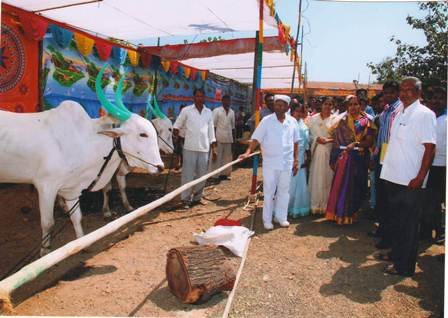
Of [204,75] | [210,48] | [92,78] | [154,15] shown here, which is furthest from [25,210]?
[204,75]

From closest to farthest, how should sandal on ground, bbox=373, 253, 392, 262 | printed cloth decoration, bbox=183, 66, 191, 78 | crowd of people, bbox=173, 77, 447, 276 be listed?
crowd of people, bbox=173, 77, 447, 276
sandal on ground, bbox=373, 253, 392, 262
printed cloth decoration, bbox=183, 66, 191, 78

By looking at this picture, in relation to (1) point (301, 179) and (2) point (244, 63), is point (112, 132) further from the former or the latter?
(2) point (244, 63)

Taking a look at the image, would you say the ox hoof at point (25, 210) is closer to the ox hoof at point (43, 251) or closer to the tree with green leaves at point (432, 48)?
the ox hoof at point (43, 251)

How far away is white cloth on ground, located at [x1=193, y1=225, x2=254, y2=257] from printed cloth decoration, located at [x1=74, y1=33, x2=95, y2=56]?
376 cm

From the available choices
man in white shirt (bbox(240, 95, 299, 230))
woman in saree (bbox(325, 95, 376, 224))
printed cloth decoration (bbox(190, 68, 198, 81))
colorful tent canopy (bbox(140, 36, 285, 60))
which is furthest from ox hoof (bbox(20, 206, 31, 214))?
printed cloth decoration (bbox(190, 68, 198, 81))

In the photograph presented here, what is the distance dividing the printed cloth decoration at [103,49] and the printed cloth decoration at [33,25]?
3.69ft

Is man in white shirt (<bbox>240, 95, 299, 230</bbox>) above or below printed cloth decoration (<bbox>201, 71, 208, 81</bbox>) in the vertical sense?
below

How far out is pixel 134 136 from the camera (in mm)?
3896

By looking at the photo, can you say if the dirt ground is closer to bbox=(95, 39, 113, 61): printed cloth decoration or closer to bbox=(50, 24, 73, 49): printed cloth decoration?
bbox=(50, 24, 73, 49): printed cloth decoration

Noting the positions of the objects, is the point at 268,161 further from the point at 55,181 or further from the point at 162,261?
the point at 55,181

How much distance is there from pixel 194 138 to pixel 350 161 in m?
2.33

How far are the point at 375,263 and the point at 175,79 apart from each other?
22.4ft

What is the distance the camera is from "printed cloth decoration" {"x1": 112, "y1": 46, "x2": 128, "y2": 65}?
6.80 m

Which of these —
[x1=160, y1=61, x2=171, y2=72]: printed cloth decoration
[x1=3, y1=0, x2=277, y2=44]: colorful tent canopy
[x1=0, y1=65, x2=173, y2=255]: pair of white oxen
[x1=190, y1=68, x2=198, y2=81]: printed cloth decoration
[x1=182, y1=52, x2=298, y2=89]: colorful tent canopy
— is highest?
[x1=182, y1=52, x2=298, y2=89]: colorful tent canopy
